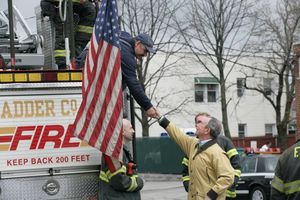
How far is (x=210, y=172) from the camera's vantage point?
6730 mm

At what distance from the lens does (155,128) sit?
45.8 m

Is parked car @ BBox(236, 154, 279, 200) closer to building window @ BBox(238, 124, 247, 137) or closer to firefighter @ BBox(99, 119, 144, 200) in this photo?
firefighter @ BBox(99, 119, 144, 200)

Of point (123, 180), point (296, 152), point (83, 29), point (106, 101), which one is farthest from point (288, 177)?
point (83, 29)

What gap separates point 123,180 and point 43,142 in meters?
0.99

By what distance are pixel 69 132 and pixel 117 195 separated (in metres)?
0.89

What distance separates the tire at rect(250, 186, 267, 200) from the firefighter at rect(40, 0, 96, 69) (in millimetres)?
10838

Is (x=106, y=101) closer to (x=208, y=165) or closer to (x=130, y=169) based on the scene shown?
(x=130, y=169)

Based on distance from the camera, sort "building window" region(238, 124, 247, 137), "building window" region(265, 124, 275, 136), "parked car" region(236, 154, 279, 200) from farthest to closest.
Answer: "building window" region(265, 124, 275, 136)
"building window" region(238, 124, 247, 137)
"parked car" region(236, 154, 279, 200)

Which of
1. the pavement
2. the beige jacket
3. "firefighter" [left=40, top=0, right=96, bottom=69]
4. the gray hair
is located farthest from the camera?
the pavement

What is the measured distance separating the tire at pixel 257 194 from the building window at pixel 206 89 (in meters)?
28.5

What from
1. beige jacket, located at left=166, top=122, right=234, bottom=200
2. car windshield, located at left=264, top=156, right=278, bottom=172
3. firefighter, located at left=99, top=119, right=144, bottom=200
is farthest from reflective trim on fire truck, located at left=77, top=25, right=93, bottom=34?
car windshield, located at left=264, top=156, right=278, bottom=172

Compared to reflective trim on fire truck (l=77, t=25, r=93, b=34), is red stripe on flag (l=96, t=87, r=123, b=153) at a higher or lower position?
lower

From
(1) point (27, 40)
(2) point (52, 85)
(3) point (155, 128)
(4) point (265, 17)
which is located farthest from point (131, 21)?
(2) point (52, 85)

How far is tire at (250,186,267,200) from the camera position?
59.0 feet
